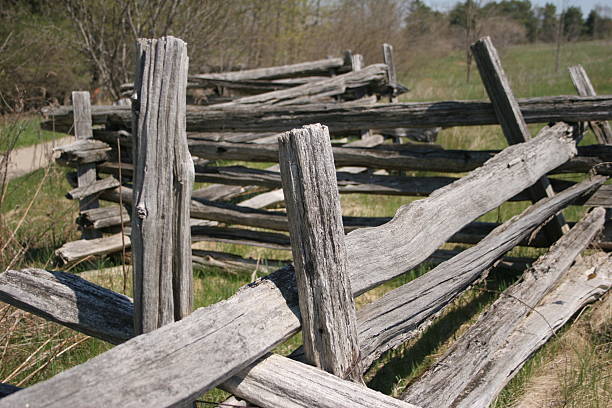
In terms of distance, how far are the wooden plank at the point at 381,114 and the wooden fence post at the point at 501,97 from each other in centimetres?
10

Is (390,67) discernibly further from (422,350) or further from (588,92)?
(422,350)

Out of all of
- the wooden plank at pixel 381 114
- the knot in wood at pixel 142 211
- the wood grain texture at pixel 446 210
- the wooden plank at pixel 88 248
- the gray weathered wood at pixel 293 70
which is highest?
the gray weathered wood at pixel 293 70

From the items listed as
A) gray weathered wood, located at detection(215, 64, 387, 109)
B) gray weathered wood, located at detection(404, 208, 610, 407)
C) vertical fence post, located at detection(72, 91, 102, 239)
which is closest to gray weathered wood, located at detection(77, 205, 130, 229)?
vertical fence post, located at detection(72, 91, 102, 239)

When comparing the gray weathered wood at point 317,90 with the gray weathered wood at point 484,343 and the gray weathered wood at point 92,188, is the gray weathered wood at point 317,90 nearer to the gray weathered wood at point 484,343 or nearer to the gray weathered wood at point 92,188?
the gray weathered wood at point 92,188

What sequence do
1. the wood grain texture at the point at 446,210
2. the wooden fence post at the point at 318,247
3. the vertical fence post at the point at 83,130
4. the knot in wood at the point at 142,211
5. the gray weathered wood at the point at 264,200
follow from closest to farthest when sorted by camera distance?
the knot in wood at the point at 142,211 < the wooden fence post at the point at 318,247 < the wood grain texture at the point at 446,210 < the vertical fence post at the point at 83,130 < the gray weathered wood at the point at 264,200

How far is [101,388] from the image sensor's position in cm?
125

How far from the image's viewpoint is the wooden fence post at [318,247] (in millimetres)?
1693

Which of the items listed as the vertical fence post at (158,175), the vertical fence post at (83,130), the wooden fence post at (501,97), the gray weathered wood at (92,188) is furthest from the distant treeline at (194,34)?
the wooden fence post at (501,97)

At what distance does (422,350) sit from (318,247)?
1.60m

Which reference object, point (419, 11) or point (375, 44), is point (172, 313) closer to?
point (375, 44)

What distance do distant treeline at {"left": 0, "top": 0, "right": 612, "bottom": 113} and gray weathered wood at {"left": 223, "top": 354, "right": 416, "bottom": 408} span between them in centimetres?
209

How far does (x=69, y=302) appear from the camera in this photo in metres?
1.78

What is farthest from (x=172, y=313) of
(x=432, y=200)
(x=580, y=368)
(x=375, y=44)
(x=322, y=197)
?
(x=375, y=44)

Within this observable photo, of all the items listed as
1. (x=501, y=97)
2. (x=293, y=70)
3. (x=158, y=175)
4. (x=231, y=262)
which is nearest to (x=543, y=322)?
(x=501, y=97)
